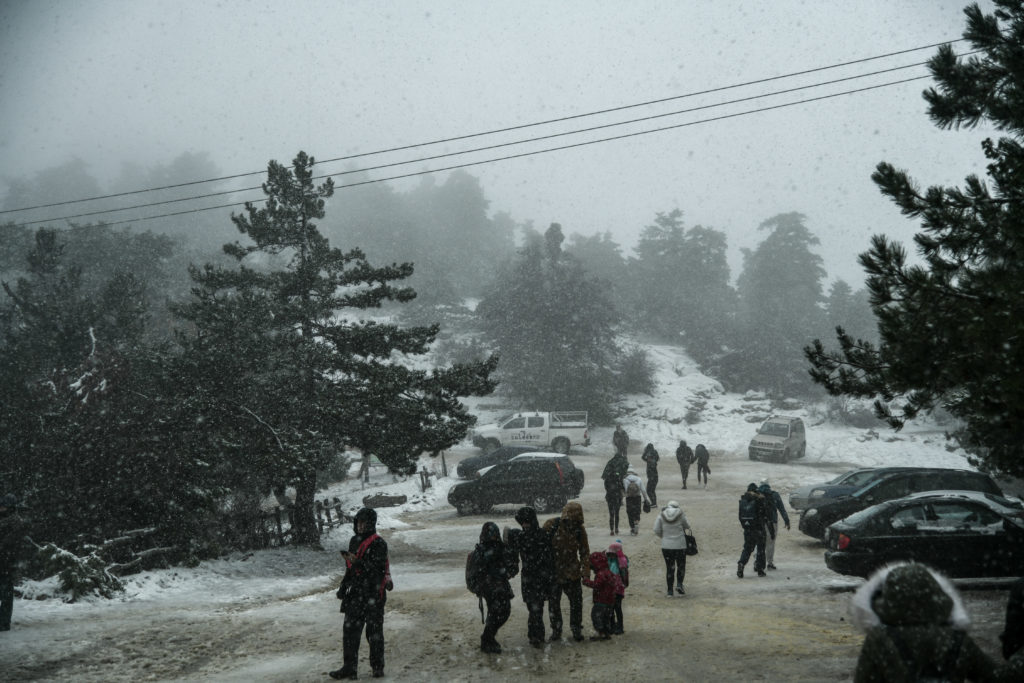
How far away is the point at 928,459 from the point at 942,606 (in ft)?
101

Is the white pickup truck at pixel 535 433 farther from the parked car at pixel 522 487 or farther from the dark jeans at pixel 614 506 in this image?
the dark jeans at pixel 614 506

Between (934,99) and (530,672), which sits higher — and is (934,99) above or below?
above

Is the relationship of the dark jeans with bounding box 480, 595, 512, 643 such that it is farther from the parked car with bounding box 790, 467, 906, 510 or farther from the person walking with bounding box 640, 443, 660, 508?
the person walking with bounding box 640, 443, 660, 508

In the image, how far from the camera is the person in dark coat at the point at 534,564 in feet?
24.4

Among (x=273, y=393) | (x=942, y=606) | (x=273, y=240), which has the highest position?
(x=273, y=240)

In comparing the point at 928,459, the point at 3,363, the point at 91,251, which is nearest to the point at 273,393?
the point at 3,363

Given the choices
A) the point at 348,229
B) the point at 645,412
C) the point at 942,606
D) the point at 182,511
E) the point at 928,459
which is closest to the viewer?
the point at 942,606

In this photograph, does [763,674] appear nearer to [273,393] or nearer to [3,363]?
[273,393]

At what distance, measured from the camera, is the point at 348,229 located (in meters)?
78.6

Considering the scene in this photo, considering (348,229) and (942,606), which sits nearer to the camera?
(942,606)

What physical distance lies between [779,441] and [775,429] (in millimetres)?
954

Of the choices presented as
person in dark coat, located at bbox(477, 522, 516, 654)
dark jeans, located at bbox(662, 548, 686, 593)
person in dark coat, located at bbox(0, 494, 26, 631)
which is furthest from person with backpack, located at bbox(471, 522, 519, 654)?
person in dark coat, located at bbox(0, 494, 26, 631)

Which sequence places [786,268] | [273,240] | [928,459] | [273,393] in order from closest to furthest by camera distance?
[273,393]
[273,240]
[928,459]
[786,268]

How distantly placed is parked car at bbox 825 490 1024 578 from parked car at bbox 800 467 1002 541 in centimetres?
294
